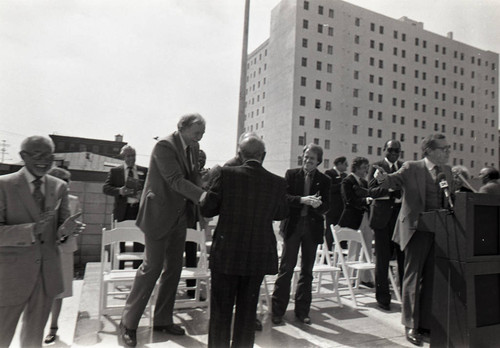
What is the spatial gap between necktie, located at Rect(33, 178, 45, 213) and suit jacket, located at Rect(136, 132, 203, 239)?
97cm

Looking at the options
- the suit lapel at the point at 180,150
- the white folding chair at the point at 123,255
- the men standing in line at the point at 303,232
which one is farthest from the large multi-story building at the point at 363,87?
the suit lapel at the point at 180,150

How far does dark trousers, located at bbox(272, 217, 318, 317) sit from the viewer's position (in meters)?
4.15

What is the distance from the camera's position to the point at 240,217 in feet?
9.12

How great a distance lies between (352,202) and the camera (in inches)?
227

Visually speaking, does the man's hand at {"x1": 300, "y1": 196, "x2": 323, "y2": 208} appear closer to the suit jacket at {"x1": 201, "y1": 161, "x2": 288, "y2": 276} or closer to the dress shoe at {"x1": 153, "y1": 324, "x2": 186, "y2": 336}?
the suit jacket at {"x1": 201, "y1": 161, "x2": 288, "y2": 276}

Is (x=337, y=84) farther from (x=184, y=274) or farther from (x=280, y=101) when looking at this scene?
(x=184, y=274)

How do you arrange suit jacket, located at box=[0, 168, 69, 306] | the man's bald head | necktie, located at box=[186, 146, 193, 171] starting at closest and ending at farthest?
suit jacket, located at box=[0, 168, 69, 306], the man's bald head, necktie, located at box=[186, 146, 193, 171]

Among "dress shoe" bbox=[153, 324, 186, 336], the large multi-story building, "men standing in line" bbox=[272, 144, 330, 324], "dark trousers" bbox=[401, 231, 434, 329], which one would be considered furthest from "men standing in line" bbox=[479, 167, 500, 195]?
the large multi-story building

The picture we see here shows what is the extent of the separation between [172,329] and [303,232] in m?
1.68

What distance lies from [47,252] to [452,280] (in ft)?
10.3

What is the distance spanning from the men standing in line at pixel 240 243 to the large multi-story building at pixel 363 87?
4663 centimetres

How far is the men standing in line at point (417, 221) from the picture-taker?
3.77 m

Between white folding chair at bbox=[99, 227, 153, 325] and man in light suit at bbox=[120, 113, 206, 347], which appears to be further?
white folding chair at bbox=[99, 227, 153, 325]

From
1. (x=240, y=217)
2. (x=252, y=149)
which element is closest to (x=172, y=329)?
(x=240, y=217)
